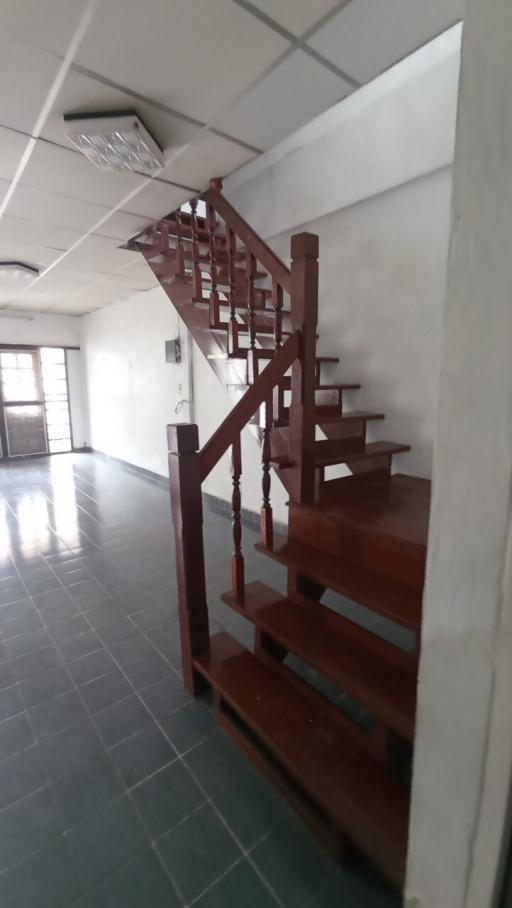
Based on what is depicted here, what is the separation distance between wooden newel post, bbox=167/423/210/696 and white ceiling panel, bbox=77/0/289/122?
1.49 m

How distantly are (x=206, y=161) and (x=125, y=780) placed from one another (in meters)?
3.13

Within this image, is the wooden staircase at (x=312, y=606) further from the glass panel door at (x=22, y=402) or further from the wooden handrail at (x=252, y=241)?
the glass panel door at (x=22, y=402)

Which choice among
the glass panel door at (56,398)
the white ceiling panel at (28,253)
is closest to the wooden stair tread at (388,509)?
the white ceiling panel at (28,253)

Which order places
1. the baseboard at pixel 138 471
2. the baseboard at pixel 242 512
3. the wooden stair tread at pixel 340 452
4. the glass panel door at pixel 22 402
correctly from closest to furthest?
the wooden stair tread at pixel 340 452 < the baseboard at pixel 242 512 < the baseboard at pixel 138 471 < the glass panel door at pixel 22 402

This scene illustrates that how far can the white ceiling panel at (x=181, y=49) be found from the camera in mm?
1425

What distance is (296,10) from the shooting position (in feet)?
4.72

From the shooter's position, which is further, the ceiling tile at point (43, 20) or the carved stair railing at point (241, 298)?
the carved stair railing at point (241, 298)

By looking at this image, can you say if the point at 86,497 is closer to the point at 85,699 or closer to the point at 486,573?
the point at 85,699

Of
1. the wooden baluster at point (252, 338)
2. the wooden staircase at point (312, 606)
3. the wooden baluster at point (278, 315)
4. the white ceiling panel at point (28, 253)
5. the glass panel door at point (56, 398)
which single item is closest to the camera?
the wooden staircase at point (312, 606)

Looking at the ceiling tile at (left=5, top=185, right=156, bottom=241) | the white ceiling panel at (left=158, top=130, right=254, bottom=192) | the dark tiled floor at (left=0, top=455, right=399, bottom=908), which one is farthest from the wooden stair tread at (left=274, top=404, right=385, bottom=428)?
the ceiling tile at (left=5, top=185, right=156, bottom=241)

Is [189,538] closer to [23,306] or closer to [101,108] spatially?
[101,108]

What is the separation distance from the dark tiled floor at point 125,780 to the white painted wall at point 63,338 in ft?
17.9

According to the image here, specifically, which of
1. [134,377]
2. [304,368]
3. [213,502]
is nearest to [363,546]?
[304,368]

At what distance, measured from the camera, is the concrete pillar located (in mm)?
490
